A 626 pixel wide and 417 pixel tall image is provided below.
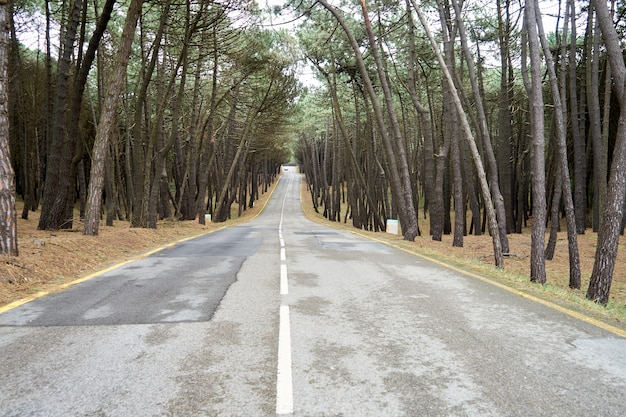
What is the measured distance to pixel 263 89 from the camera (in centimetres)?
2808

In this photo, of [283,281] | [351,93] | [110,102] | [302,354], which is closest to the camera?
[302,354]

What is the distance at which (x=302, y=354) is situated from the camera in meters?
3.80

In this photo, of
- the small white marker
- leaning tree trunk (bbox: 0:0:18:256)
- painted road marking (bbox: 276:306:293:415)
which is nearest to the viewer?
painted road marking (bbox: 276:306:293:415)

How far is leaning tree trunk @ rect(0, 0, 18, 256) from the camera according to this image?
7.50 m

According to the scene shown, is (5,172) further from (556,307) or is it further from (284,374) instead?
(556,307)

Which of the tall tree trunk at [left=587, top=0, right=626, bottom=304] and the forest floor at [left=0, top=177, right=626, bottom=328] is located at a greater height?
the tall tree trunk at [left=587, top=0, right=626, bottom=304]

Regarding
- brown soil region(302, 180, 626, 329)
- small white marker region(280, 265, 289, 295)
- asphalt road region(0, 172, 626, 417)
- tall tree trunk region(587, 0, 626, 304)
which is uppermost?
tall tree trunk region(587, 0, 626, 304)

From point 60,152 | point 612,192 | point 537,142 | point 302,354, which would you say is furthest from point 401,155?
point 302,354

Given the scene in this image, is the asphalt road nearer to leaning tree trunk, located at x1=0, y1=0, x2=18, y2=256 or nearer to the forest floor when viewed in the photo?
the forest floor

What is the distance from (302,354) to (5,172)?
6738 millimetres

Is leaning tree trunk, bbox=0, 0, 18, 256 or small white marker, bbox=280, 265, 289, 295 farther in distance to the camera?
leaning tree trunk, bbox=0, 0, 18, 256

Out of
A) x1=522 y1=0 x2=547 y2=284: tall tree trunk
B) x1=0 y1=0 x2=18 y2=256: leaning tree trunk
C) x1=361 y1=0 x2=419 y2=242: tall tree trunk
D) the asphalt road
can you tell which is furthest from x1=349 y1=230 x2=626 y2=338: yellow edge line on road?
x1=0 y1=0 x2=18 y2=256: leaning tree trunk

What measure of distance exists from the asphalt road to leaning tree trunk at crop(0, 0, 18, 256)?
80.6 inches

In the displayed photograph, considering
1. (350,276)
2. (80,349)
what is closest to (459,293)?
(350,276)
